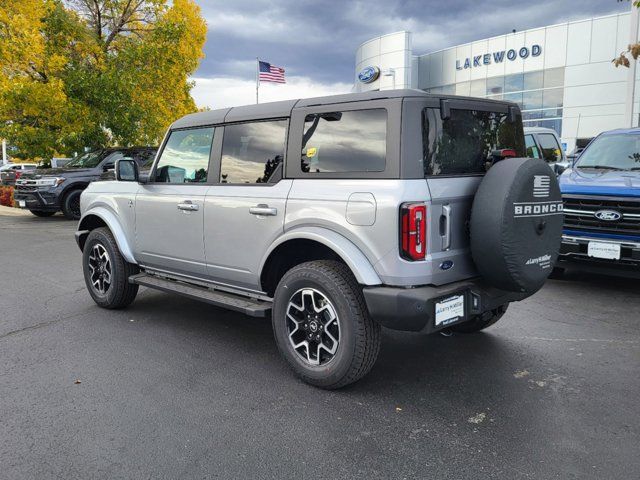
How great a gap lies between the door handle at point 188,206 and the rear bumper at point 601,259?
165 inches

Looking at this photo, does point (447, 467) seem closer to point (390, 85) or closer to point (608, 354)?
point (608, 354)

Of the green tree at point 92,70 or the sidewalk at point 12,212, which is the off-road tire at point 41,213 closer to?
the sidewalk at point 12,212

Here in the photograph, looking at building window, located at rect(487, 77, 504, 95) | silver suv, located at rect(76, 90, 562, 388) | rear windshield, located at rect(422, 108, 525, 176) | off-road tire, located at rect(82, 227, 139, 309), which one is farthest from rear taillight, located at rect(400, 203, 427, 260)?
building window, located at rect(487, 77, 504, 95)

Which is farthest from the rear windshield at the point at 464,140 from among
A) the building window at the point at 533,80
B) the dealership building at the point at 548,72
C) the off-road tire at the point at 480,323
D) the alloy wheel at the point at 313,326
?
the building window at the point at 533,80

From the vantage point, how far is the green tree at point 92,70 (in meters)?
14.6

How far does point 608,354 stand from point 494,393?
1.32m

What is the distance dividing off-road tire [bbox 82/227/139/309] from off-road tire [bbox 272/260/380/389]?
2.39 meters

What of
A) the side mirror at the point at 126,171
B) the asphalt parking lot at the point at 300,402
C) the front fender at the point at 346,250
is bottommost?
the asphalt parking lot at the point at 300,402

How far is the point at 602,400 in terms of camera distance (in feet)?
11.3

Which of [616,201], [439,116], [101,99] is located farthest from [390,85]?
[439,116]

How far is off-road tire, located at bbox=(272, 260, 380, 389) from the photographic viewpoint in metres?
3.37

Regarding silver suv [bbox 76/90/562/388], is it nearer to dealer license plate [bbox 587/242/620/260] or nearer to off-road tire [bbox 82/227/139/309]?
off-road tire [bbox 82/227/139/309]

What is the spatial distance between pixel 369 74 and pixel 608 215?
114 feet

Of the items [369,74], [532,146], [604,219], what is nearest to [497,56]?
[369,74]
